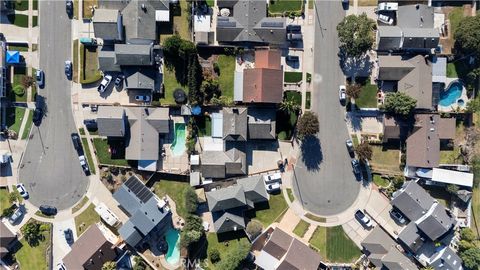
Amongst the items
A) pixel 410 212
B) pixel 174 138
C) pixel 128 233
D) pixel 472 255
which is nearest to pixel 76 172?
pixel 128 233

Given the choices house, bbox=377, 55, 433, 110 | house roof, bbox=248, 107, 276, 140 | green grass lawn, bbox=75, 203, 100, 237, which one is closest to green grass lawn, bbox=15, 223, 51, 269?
green grass lawn, bbox=75, 203, 100, 237

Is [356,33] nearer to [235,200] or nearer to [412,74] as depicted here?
[412,74]

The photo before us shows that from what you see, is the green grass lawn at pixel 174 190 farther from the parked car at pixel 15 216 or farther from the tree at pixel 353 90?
the tree at pixel 353 90

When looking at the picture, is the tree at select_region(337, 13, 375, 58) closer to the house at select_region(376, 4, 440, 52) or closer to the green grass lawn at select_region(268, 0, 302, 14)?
the house at select_region(376, 4, 440, 52)

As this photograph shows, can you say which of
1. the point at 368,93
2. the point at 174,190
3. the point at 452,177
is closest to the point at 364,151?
the point at 368,93

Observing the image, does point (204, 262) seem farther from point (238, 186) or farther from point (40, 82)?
point (40, 82)

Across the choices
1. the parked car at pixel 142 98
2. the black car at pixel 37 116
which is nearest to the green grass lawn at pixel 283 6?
the parked car at pixel 142 98
